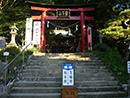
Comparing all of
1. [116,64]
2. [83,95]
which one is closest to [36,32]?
[116,64]

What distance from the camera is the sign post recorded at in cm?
404

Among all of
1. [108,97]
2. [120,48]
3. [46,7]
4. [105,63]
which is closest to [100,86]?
[108,97]

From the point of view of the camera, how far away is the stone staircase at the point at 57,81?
455 centimetres

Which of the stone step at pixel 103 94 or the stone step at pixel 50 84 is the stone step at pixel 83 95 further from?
the stone step at pixel 50 84

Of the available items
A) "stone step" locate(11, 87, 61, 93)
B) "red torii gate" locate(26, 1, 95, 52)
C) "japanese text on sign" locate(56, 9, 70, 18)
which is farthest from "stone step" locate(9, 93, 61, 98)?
"japanese text on sign" locate(56, 9, 70, 18)

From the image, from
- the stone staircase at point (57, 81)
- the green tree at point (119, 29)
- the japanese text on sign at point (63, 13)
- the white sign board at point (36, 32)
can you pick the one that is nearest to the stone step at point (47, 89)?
the stone staircase at point (57, 81)

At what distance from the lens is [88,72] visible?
19.9 ft

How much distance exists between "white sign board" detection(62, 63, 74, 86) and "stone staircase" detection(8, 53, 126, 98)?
0.64 meters

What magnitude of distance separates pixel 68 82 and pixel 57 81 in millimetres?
1185

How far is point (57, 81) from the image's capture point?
17.3ft

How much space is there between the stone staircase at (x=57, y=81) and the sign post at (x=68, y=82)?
508mm

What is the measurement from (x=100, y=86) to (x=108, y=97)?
0.60 meters

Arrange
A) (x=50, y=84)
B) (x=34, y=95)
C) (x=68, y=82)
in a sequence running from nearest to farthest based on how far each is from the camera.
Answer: (x=68, y=82), (x=34, y=95), (x=50, y=84)

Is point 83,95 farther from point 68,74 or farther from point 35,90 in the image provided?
point 35,90
